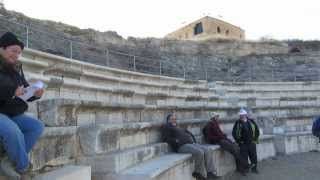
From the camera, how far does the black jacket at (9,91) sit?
3621 millimetres

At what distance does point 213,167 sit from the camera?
29.5 ft

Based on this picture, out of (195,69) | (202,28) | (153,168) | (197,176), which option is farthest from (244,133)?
(202,28)

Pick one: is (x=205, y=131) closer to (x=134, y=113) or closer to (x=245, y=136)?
(x=245, y=136)

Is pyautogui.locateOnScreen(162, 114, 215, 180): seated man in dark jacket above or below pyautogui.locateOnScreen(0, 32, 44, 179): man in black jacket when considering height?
below

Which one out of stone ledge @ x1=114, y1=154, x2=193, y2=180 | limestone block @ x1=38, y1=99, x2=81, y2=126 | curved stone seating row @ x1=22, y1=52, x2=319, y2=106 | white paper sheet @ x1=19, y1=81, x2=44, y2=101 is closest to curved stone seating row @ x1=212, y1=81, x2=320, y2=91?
curved stone seating row @ x1=22, y1=52, x2=319, y2=106

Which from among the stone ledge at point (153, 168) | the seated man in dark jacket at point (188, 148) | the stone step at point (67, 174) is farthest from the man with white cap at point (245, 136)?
the stone step at point (67, 174)

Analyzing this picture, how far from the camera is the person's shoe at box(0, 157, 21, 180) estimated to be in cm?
351

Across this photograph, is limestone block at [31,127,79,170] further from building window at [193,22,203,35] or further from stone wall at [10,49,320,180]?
building window at [193,22,203,35]

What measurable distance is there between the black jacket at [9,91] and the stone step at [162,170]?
1.97 m

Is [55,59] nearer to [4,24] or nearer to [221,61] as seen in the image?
[4,24]

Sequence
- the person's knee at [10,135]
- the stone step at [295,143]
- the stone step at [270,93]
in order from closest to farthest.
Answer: the person's knee at [10,135] → the stone step at [295,143] → the stone step at [270,93]

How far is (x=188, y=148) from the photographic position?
879 centimetres

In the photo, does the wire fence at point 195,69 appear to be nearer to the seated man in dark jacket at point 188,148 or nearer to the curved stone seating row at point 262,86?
the curved stone seating row at point 262,86

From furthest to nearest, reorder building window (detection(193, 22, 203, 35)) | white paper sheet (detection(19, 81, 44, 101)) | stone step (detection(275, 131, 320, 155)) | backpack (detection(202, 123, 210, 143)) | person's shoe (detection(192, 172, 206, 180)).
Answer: building window (detection(193, 22, 203, 35))
stone step (detection(275, 131, 320, 155))
backpack (detection(202, 123, 210, 143))
person's shoe (detection(192, 172, 206, 180))
white paper sheet (detection(19, 81, 44, 101))
